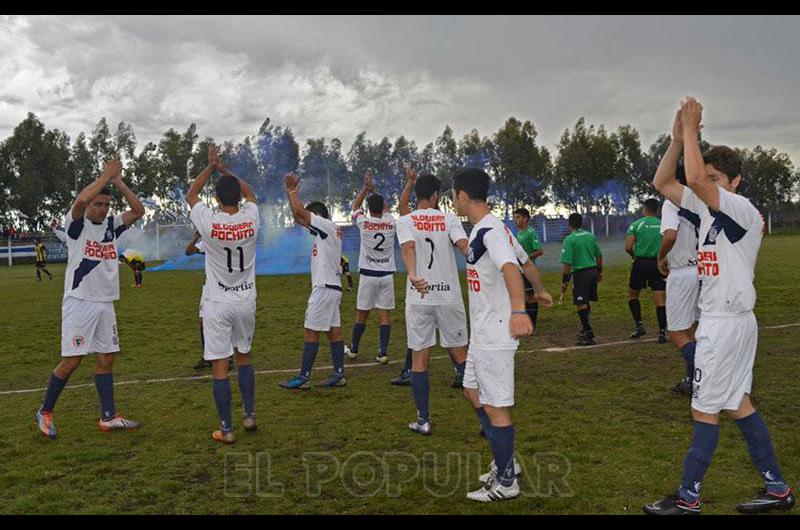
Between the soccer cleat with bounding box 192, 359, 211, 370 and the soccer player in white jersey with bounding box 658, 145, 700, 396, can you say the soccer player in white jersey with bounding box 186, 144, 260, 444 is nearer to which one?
the soccer cleat with bounding box 192, 359, 211, 370

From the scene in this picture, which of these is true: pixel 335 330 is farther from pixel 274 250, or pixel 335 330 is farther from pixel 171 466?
pixel 274 250

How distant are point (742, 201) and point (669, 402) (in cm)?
379

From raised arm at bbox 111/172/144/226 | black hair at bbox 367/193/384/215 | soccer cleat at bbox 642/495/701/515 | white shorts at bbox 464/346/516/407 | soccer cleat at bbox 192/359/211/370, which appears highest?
black hair at bbox 367/193/384/215

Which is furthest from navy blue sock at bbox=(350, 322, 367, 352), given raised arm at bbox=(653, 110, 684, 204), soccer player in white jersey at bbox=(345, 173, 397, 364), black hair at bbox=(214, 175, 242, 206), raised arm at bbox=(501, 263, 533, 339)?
raised arm at bbox=(653, 110, 684, 204)

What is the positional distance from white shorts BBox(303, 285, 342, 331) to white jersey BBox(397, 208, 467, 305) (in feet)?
7.00

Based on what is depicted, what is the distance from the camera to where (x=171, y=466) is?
19.1 feet

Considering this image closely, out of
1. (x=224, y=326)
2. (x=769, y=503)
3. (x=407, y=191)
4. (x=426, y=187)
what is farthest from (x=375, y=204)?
(x=769, y=503)

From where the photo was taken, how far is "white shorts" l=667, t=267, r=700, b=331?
7934 mm

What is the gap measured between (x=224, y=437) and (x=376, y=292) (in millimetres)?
4511

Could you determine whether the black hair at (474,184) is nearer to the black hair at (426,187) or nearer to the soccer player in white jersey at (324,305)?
the black hair at (426,187)

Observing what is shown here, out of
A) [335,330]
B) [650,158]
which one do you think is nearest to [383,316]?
[335,330]

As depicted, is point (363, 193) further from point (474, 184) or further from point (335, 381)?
point (474, 184)

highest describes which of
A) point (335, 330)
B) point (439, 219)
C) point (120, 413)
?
point (439, 219)

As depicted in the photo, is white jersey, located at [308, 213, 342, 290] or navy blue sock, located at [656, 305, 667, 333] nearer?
white jersey, located at [308, 213, 342, 290]
